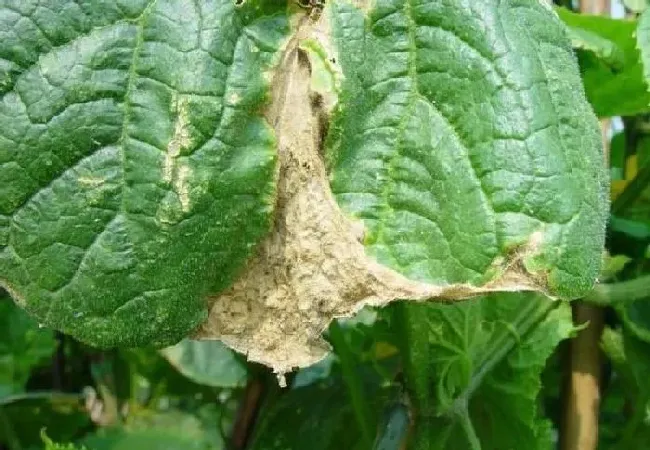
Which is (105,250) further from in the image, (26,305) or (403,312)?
(403,312)

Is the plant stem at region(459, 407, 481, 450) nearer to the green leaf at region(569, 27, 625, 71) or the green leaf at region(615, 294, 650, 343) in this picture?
the green leaf at region(615, 294, 650, 343)

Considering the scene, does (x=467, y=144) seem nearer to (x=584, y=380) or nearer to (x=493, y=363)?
(x=493, y=363)

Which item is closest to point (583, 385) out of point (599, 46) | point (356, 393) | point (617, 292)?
point (617, 292)

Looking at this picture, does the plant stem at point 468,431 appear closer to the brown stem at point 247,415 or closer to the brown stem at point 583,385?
the brown stem at point 583,385

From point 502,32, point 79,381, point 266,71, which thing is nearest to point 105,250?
point 266,71

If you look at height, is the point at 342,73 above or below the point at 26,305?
above

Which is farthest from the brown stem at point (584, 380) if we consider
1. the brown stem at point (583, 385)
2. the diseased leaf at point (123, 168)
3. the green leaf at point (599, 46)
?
the diseased leaf at point (123, 168)
